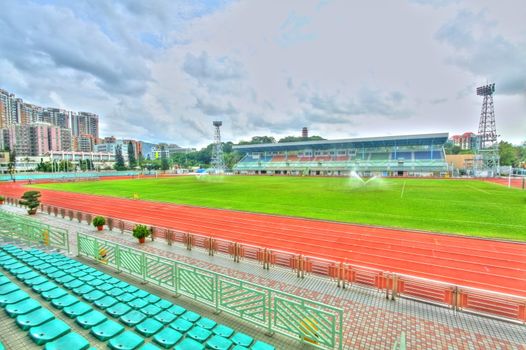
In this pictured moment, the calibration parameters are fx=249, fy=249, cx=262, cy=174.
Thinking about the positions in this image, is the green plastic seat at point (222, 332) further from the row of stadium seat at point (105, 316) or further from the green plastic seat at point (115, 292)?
the green plastic seat at point (115, 292)

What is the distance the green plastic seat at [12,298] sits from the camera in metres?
5.67

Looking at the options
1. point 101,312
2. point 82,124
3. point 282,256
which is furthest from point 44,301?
point 82,124

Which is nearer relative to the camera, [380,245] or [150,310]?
[150,310]

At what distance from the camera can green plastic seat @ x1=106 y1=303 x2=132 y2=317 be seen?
5.82m

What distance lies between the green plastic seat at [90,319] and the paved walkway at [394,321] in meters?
5.14

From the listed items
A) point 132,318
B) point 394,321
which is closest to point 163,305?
point 132,318

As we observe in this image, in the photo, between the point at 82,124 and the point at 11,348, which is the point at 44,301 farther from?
the point at 82,124

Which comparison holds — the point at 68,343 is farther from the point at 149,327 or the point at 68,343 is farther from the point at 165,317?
the point at 165,317

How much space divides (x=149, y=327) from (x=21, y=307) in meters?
2.95

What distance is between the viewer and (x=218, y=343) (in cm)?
482

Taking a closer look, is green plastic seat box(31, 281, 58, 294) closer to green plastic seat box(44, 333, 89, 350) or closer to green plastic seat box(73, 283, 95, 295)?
green plastic seat box(73, 283, 95, 295)

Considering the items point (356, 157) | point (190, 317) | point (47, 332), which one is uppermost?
point (356, 157)

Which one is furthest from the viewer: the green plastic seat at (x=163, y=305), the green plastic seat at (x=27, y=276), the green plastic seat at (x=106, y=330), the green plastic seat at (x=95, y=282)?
the green plastic seat at (x=27, y=276)

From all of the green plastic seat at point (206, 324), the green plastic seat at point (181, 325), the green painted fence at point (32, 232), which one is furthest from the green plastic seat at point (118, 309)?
the green painted fence at point (32, 232)
